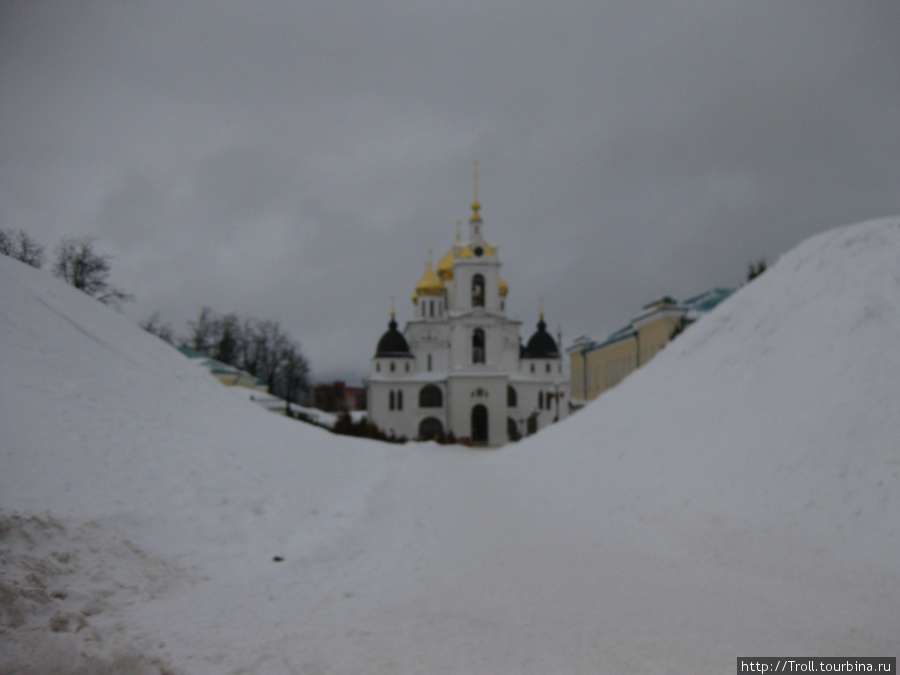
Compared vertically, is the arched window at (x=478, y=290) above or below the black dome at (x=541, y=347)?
above

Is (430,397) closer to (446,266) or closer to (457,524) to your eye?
(446,266)

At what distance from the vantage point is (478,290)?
5397cm

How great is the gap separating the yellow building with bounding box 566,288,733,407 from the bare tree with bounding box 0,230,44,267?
2465 cm

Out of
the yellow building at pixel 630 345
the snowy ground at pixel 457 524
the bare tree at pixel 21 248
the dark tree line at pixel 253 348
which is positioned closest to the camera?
the snowy ground at pixel 457 524

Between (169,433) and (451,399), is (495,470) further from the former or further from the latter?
(451,399)

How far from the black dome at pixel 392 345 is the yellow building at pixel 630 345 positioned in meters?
15.3

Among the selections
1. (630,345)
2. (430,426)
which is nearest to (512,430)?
(430,426)

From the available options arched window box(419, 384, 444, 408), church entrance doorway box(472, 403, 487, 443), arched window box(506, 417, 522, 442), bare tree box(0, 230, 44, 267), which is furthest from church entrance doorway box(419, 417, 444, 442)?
bare tree box(0, 230, 44, 267)

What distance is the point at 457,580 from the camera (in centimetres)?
628

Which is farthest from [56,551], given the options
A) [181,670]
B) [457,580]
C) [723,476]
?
[723,476]

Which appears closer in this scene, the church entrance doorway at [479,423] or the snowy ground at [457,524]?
the snowy ground at [457,524]

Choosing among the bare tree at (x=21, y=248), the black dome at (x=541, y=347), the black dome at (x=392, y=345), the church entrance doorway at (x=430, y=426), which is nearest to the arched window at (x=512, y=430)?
the church entrance doorway at (x=430, y=426)

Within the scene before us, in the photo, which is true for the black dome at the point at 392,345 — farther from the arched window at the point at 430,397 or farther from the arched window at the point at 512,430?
the arched window at the point at 512,430

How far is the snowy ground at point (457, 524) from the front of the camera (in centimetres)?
448
